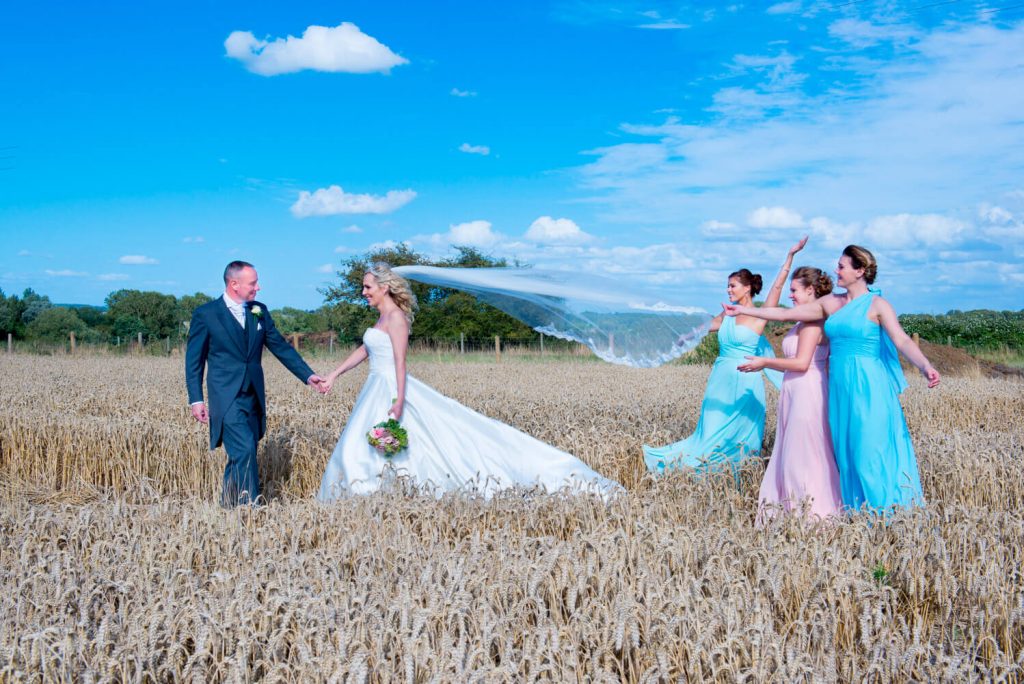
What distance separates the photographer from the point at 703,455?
7.50 meters

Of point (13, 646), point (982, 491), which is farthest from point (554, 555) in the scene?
point (982, 491)

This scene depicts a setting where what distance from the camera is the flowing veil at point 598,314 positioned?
7.69 meters

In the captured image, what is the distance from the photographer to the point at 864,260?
20.0ft

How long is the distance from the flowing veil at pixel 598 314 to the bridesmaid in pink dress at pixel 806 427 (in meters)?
1.31

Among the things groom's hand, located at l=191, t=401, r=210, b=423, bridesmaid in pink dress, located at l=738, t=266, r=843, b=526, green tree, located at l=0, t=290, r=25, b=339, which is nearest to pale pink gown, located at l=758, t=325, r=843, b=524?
bridesmaid in pink dress, located at l=738, t=266, r=843, b=526

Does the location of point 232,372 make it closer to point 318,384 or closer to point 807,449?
point 318,384

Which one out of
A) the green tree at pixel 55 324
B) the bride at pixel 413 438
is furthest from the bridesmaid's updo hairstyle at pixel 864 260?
the green tree at pixel 55 324

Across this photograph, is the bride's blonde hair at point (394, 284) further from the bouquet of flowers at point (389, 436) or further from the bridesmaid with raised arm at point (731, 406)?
the bridesmaid with raised arm at point (731, 406)

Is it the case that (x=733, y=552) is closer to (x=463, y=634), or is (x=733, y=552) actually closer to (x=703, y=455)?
(x=463, y=634)

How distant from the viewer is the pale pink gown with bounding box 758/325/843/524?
6.32 meters

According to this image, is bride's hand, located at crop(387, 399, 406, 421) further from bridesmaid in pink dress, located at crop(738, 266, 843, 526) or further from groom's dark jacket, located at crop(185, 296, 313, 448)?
bridesmaid in pink dress, located at crop(738, 266, 843, 526)

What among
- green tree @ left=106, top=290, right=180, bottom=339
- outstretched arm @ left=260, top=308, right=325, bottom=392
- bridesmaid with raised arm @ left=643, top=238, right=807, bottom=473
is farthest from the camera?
green tree @ left=106, top=290, right=180, bottom=339

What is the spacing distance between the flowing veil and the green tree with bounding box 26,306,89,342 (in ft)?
184

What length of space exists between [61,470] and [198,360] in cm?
386
